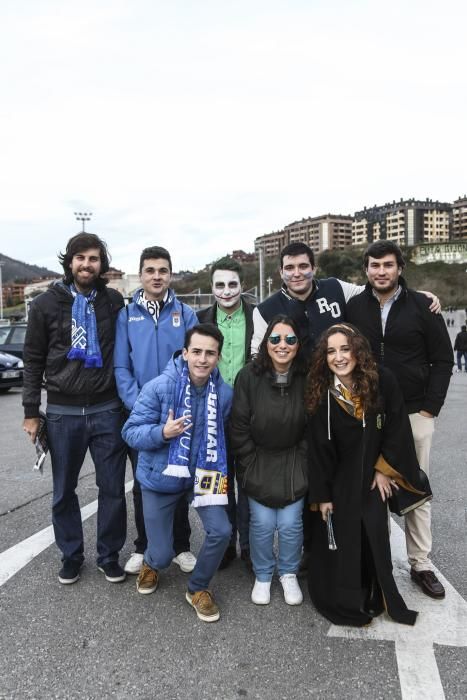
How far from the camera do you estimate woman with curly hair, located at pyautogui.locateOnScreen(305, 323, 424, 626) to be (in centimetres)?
313

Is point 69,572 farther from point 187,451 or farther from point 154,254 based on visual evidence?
point 154,254

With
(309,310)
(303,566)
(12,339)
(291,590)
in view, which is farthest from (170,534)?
(12,339)

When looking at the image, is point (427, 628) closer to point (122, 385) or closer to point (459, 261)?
point (122, 385)

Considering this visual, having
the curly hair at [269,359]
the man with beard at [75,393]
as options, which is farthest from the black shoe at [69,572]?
the curly hair at [269,359]

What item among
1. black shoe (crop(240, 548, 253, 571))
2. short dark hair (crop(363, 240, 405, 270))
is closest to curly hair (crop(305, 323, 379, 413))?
short dark hair (crop(363, 240, 405, 270))

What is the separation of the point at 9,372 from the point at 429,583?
1259cm

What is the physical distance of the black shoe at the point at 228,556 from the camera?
12.5ft

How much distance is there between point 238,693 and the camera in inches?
94.6

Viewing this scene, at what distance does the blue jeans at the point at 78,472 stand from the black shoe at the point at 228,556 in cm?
74

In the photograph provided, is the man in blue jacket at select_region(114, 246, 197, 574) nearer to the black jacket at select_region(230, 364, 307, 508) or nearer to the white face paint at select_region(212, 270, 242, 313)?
the white face paint at select_region(212, 270, 242, 313)

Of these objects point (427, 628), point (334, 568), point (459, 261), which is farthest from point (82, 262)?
point (459, 261)

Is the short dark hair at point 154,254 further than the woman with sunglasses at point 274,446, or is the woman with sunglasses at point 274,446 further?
the short dark hair at point 154,254

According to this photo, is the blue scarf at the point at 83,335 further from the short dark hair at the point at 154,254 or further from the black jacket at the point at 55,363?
the short dark hair at the point at 154,254

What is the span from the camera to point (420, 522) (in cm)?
350
